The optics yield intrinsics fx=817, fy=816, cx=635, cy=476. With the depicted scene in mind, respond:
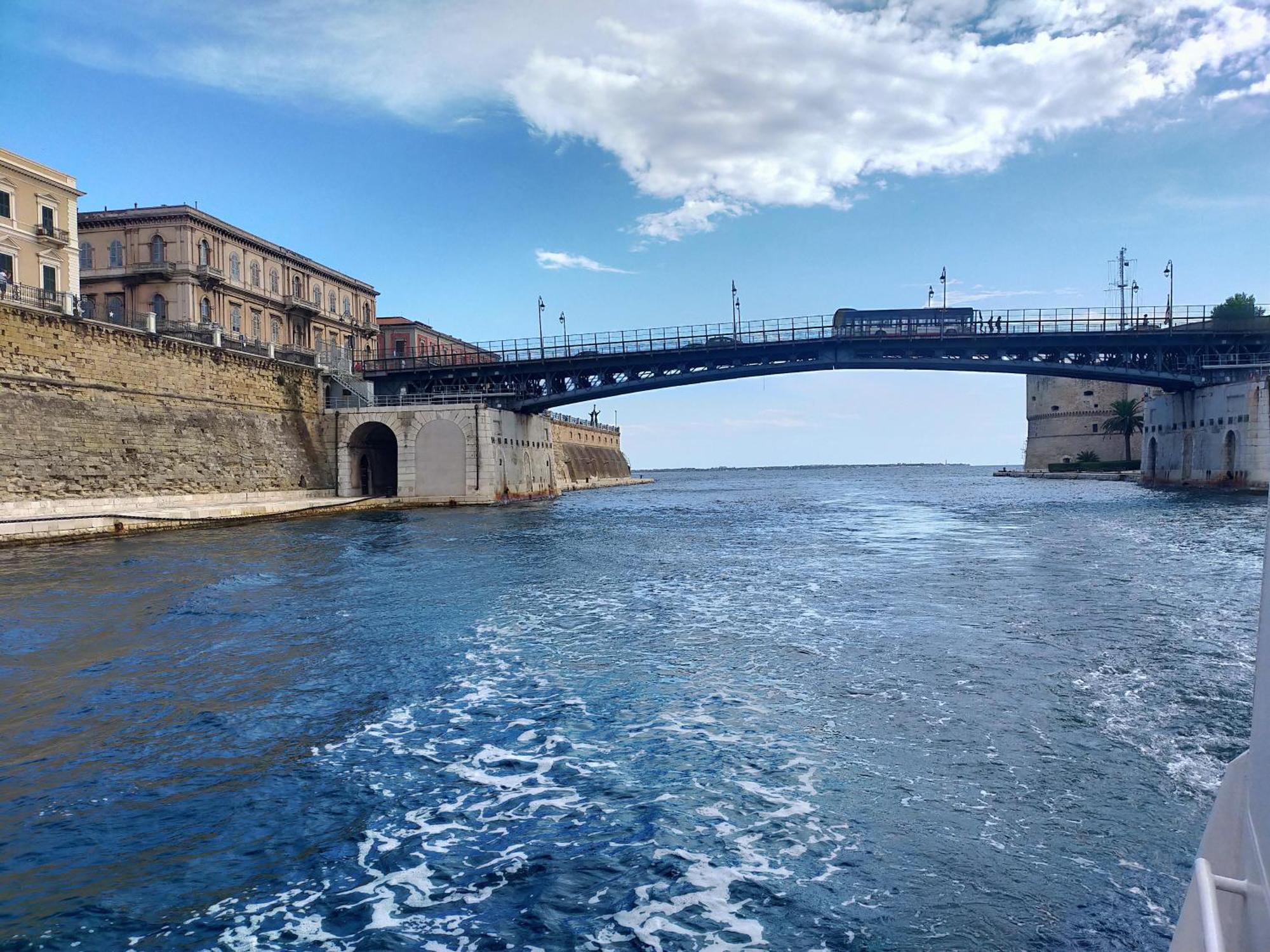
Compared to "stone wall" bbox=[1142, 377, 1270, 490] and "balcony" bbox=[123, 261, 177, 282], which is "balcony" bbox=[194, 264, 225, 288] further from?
"stone wall" bbox=[1142, 377, 1270, 490]

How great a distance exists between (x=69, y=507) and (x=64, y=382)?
5382 mm

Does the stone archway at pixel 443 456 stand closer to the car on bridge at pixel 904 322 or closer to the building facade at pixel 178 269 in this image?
the building facade at pixel 178 269

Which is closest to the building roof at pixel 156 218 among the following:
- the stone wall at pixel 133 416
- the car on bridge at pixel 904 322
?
the stone wall at pixel 133 416

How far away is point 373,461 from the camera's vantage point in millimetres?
54969

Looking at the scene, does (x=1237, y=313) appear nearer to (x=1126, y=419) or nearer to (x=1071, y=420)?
(x=1126, y=419)

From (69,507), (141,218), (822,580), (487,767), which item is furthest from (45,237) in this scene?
(487,767)

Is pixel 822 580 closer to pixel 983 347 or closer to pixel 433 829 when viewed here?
pixel 433 829

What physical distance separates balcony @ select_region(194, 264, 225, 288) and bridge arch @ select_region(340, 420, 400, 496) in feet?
52.3

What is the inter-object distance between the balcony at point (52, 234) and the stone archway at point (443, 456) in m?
20.8

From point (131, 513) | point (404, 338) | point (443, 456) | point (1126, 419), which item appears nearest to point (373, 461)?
point (443, 456)

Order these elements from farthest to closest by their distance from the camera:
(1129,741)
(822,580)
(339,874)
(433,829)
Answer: (822,580) → (1129,741) → (433,829) → (339,874)

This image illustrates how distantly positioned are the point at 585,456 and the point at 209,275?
164 ft

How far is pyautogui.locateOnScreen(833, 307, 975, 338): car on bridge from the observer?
2109 inches

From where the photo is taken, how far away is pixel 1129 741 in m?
8.25
